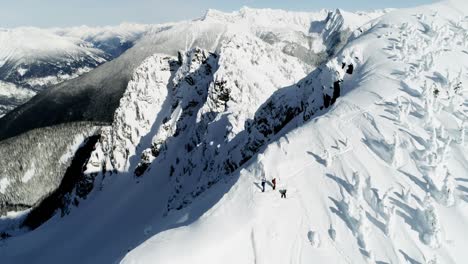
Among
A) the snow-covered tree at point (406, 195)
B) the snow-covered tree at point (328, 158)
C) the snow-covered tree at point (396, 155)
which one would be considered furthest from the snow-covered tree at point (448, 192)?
the snow-covered tree at point (328, 158)

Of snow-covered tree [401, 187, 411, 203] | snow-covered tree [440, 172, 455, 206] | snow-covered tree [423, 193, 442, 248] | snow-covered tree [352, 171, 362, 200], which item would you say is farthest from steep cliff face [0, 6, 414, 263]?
snow-covered tree [440, 172, 455, 206]

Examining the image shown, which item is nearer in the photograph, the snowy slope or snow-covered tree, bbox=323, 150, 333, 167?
the snowy slope

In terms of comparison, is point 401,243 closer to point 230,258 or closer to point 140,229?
point 230,258

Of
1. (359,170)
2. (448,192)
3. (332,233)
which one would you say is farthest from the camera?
(359,170)

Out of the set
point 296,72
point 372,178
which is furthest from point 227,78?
point 372,178

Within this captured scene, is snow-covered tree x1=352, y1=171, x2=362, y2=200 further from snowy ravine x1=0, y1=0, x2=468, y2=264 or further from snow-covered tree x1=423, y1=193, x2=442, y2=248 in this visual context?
snow-covered tree x1=423, y1=193, x2=442, y2=248

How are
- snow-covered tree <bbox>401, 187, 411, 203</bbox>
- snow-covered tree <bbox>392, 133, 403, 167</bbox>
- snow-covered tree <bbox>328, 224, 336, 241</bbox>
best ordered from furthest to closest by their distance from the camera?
snow-covered tree <bbox>392, 133, 403, 167</bbox> → snow-covered tree <bbox>401, 187, 411, 203</bbox> → snow-covered tree <bbox>328, 224, 336, 241</bbox>

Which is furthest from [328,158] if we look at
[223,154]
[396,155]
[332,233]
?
[223,154]

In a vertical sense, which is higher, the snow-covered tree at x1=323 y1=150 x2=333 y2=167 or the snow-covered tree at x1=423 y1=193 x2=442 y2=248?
the snow-covered tree at x1=323 y1=150 x2=333 y2=167

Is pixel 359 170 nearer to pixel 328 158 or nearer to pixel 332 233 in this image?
pixel 328 158

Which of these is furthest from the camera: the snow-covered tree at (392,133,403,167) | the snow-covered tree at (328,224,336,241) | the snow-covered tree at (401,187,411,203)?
the snow-covered tree at (392,133,403,167)

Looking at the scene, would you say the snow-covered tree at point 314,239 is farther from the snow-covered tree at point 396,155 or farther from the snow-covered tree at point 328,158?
the snow-covered tree at point 396,155
